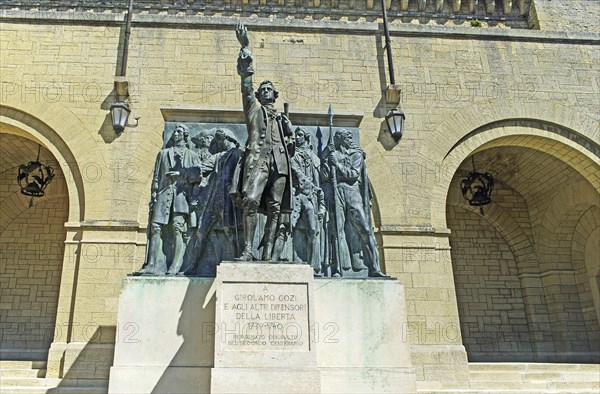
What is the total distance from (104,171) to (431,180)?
5.65 m

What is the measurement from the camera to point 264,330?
504 cm

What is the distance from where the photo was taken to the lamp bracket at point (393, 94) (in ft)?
31.7

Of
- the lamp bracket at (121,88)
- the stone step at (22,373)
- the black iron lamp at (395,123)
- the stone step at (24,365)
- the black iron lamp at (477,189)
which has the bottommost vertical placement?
the stone step at (22,373)

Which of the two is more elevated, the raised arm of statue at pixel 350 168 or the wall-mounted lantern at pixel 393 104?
the wall-mounted lantern at pixel 393 104

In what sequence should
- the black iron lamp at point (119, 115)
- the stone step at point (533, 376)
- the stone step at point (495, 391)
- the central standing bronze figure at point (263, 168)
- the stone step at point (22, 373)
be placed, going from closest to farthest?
the central standing bronze figure at point (263, 168)
the stone step at point (495, 391)
the stone step at point (22, 373)
the stone step at point (533, 376)
the black iron lamp at point (119, 115)

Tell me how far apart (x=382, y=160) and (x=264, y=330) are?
5044mm

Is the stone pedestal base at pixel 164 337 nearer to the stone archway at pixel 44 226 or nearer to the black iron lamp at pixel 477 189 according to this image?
the stone archway at pixel 44 226

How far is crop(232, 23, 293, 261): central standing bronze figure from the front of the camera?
18.6ft

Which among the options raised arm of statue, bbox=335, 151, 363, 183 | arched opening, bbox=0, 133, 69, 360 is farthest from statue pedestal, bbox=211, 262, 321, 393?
arched opening, bbox=0, 133, 69, 360

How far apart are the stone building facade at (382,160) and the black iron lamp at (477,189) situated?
31cm

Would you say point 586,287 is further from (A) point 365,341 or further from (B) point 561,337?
(A) point 365,341

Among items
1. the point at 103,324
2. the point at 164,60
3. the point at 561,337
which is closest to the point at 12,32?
the point at 164,60

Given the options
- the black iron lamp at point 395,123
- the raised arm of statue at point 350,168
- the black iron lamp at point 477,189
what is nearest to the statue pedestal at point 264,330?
the raised arm of statue at point 350,168

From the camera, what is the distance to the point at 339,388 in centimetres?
551
